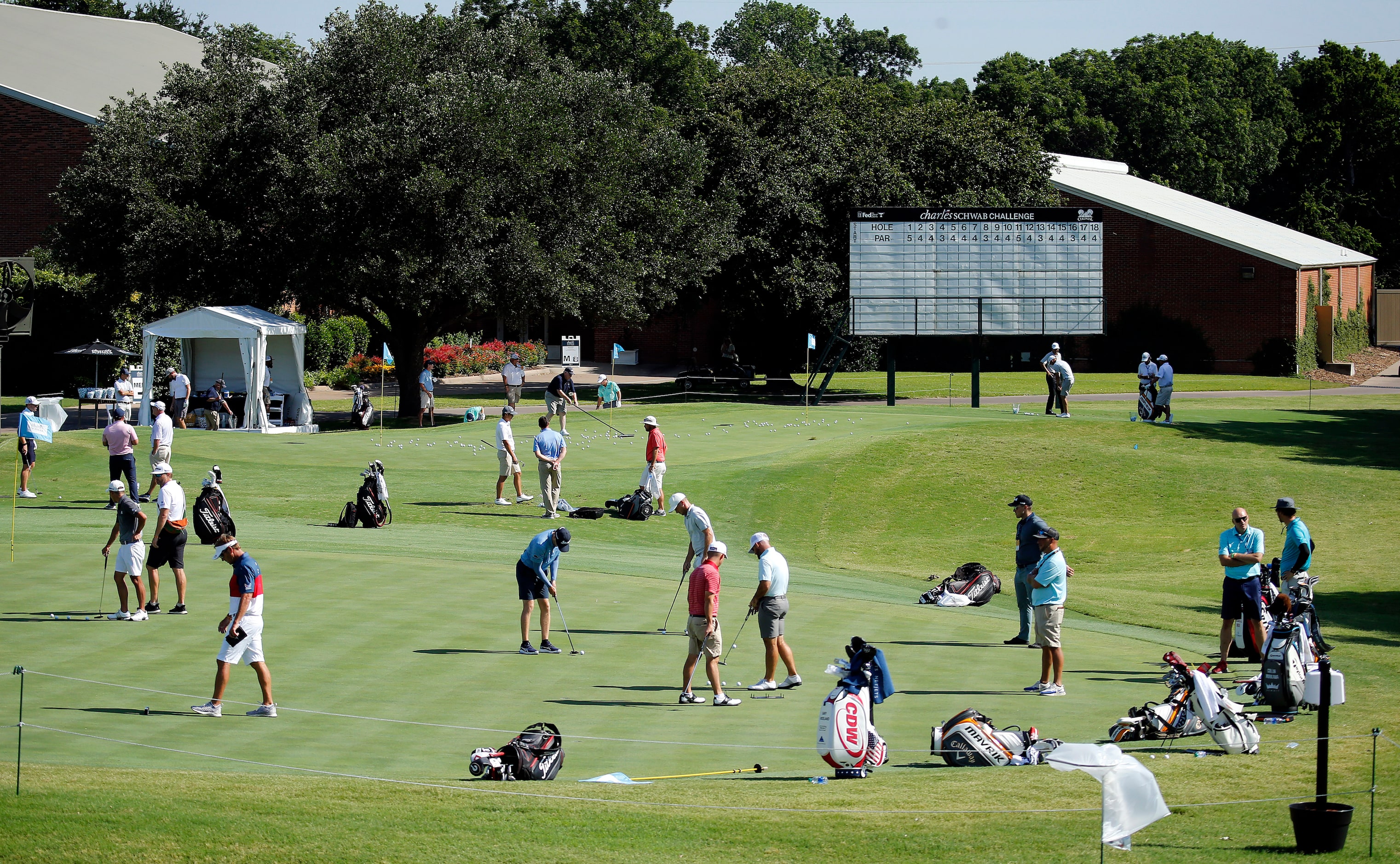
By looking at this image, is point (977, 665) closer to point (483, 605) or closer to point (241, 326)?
point (483, 605)

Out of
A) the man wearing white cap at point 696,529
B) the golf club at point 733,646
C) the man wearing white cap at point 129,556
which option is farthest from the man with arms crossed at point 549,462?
the man wearing white cap at point 129,556

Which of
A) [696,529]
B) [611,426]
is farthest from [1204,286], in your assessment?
[696,529]

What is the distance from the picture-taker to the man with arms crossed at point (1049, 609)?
14.8 metres

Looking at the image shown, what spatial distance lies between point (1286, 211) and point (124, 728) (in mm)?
94258

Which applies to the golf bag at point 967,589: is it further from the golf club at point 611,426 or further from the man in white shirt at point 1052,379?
the man in white shirt at point 1052,379

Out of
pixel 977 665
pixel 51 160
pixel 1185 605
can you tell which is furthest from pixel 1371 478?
pixel 51 160

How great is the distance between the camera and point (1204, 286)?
6456 cm

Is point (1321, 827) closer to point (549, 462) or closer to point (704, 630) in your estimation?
point (704, 630)

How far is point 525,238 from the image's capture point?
42.2 metres

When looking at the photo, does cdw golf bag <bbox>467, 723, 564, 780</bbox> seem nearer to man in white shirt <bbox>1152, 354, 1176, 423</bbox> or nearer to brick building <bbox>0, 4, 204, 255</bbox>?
man in white shirt <bbox>1152, 354, 1176, 423</bbox>

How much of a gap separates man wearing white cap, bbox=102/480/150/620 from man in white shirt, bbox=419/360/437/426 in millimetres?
23684

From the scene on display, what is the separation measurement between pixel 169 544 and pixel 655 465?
11.9 metres

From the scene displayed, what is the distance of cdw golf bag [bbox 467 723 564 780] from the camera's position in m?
11.5

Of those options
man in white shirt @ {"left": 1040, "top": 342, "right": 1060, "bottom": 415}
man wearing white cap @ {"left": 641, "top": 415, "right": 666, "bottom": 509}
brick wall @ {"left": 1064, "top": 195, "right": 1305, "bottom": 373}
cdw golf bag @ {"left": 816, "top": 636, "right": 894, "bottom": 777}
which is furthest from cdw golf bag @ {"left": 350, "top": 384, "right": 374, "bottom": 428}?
brick wall @ {"left": 1064, "top": 195, "right": 1305, "bottom": 373}
